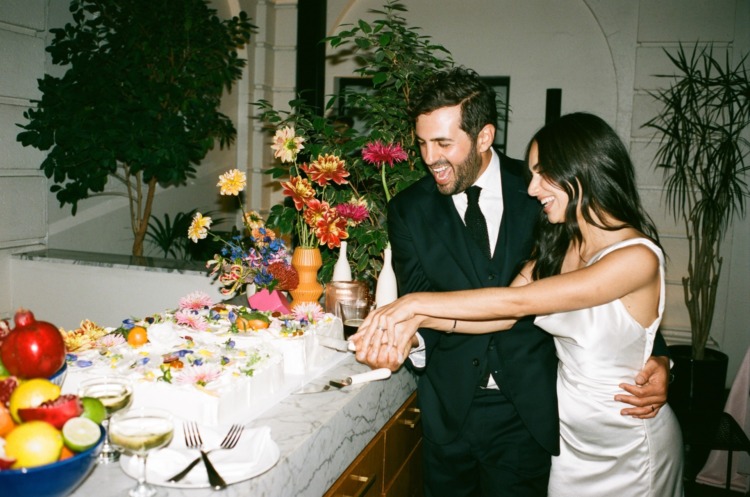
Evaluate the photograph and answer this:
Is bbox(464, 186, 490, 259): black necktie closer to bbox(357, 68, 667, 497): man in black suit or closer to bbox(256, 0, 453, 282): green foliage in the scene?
bbox(357, 68, 667, 497): man in black suit

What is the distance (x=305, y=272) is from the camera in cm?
234

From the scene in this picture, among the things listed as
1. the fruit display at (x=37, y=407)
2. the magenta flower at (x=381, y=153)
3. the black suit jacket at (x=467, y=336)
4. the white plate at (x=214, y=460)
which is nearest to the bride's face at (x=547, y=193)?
the black suit jacket at (x=467, y=336)

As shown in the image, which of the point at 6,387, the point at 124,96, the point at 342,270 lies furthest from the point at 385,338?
the point at 124,96

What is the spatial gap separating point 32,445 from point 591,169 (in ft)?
4.76

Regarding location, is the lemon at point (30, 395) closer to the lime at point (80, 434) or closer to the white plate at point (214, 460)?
the lime at point (80, 434)

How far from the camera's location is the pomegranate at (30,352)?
1132mm

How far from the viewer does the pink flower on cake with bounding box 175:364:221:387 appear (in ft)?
4.69

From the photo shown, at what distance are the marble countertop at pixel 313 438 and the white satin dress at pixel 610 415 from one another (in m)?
0.57

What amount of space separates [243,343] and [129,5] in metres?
2.68

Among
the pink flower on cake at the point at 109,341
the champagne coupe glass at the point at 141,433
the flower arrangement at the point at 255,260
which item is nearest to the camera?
the champagne coupe glass at the point at 141,433

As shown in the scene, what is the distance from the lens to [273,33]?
6.37 metres

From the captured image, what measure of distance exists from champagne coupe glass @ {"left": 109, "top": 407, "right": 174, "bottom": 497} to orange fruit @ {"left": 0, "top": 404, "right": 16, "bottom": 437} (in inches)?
6.1

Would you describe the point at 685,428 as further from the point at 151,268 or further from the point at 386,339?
the point at 151,268

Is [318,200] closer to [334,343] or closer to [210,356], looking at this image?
[334,343]
